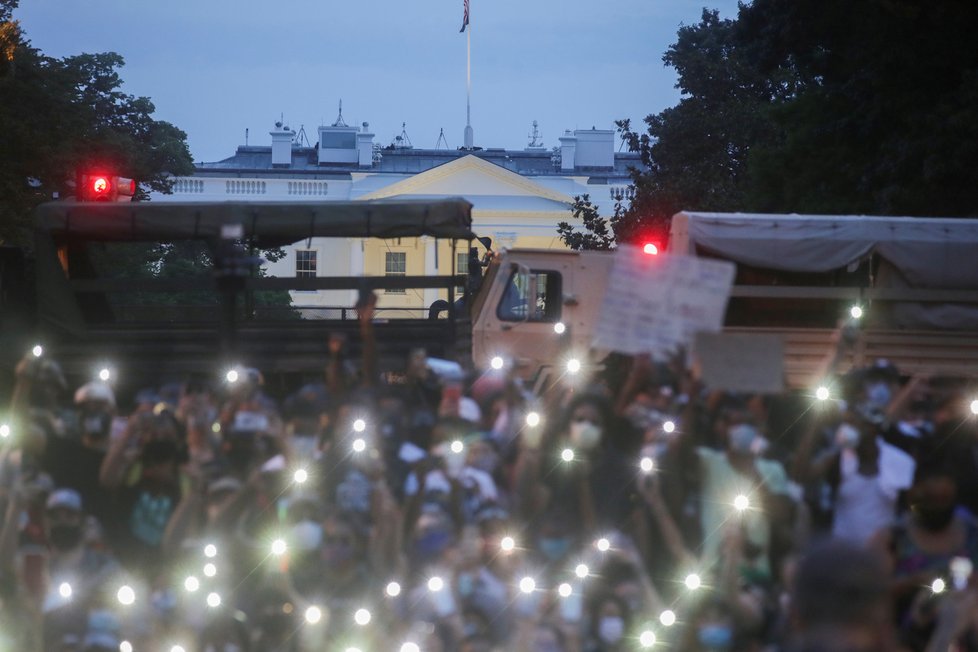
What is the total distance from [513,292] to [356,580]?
756 centimetres

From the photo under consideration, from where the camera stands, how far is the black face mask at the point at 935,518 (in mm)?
6457

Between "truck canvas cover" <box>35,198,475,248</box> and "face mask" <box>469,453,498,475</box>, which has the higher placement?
"truck canvas cover" <box>35,198,475,248</box>

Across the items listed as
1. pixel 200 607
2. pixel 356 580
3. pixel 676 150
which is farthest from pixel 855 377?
pixel 676 150

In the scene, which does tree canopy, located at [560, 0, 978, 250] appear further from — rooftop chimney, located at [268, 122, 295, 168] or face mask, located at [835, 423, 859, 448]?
rooftop chimney, located at [268, 122, 295, 168]

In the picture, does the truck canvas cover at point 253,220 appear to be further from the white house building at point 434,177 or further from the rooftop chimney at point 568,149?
the rooftop chimney at point 568,149

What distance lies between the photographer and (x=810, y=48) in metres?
23.1

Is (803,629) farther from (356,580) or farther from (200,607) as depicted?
(200,607)

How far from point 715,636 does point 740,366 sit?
4.35ft

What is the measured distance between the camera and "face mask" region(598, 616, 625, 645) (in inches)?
254

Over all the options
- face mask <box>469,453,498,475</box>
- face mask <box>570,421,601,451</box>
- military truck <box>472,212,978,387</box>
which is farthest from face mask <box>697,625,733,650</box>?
military truck <box>472,212,978,387</box>

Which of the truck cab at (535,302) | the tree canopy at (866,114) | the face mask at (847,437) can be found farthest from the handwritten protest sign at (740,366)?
the tree canopy at (866,114)

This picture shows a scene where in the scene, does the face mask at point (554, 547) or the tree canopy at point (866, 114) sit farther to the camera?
the tree canopy at point (866, 114)

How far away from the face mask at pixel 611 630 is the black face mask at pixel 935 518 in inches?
55.1

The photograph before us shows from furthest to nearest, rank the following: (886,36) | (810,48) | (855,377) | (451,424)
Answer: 1. (810,48)
2. (886,36)
3. (855,377)
4. (451,424)
